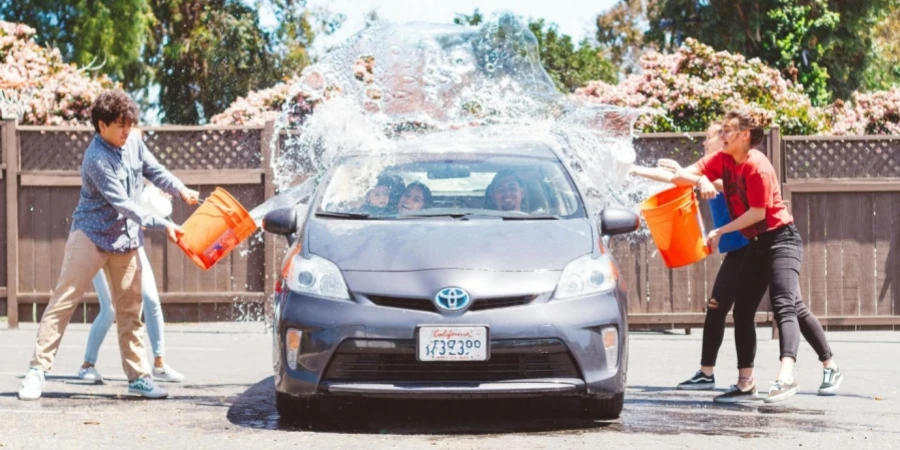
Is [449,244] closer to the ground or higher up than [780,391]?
higher up

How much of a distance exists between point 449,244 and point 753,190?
2.07 meters

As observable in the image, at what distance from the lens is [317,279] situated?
7078mm

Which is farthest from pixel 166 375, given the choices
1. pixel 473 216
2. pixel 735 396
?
pixel 735 396

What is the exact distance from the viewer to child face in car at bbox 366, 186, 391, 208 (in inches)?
310

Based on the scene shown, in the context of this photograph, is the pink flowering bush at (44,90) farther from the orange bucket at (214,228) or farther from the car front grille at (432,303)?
the car front grille at (432,303)

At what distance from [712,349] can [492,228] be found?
2.28 metres

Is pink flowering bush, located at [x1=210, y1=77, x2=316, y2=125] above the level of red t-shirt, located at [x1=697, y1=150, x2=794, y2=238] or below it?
above

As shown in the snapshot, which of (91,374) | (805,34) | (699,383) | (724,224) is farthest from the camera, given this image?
(805,34)

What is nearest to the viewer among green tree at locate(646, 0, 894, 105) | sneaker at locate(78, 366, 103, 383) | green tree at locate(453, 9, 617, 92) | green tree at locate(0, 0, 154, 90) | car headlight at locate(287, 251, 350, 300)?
car headlight at locate(287, 251, 350, 300)

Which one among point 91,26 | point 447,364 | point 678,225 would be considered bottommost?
point 447,364

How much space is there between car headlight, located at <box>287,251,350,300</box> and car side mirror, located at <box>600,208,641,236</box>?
158 centimetres

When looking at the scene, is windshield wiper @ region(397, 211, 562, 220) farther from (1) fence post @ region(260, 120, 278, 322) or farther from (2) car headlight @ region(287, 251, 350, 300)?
(1) fence post @ region(260, 120, 278, 322)

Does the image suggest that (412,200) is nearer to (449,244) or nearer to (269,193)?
(449,244)

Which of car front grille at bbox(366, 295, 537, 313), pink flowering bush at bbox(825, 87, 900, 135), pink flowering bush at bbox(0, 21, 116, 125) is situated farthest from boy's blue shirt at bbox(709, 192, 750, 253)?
pink flowering bush at bbox(825, 87, 900, 135)
